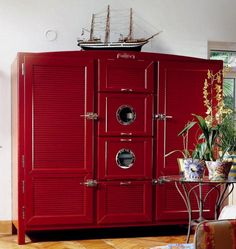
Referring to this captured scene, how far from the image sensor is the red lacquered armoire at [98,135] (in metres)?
3.62

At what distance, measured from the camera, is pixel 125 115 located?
12.4 feet

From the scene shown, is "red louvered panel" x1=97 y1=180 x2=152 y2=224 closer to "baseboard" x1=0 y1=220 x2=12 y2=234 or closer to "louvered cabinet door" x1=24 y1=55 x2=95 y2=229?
"louvered cabinet door" x1=24 y1=55 x2=95 y2=229

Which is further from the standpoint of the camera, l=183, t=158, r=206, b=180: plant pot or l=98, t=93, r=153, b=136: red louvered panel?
l=98, t=93, r=153, b=136: red louvered panel

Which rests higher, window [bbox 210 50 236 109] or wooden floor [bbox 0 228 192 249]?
window [bbox 210 50 236 109]

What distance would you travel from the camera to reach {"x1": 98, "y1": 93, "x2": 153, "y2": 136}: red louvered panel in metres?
3.74

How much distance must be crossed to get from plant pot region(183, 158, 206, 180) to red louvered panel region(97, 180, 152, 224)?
1.04 metres

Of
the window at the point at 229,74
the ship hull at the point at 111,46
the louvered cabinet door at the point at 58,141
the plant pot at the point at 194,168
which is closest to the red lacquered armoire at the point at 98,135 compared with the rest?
the louvered cabinet door at the point at 58,141

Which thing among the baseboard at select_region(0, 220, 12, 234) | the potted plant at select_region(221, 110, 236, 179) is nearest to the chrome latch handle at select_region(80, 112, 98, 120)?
the potted plant at select_region(221, 110, 236, 179)

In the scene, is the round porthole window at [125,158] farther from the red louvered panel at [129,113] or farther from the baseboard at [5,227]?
the baseboard at [5,227]

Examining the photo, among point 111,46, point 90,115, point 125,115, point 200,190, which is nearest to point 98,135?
point 90,115

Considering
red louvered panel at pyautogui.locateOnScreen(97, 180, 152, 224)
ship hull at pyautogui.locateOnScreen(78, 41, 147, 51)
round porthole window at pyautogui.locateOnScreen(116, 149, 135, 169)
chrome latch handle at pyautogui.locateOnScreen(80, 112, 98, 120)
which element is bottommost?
red louvered panel at pyautogui.locateOnScreen(97, 180, 152, 224)

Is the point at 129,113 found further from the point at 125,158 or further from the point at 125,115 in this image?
Answer: the point at 125,158

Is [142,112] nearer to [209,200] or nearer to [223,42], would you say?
[209,200]

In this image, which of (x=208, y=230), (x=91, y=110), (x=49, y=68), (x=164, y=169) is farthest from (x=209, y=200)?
(x=208, y=230)
